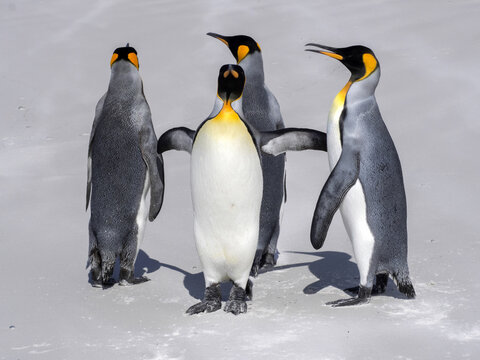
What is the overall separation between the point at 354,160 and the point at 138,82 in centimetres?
149

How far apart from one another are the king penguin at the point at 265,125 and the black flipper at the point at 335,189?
93 centimetres

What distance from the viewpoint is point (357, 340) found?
4.45 metres

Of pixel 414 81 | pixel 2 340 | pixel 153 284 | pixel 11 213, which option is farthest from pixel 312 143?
pixel 414 81

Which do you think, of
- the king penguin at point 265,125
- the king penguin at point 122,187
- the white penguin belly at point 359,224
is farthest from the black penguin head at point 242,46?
the white penguin belly at point 359,224

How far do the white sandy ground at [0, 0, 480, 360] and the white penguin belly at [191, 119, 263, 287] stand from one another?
0.27 meters

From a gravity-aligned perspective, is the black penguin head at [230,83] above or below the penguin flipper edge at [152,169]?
above

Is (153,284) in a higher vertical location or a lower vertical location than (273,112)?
lower

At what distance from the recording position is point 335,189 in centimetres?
490

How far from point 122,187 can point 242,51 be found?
123cm

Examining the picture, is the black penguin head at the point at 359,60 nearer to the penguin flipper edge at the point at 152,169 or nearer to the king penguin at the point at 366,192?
the king penguin at the point at 366,192

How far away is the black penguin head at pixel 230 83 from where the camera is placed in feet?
16.0

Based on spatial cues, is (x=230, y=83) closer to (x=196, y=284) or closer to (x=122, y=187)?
(x=122, y=187)

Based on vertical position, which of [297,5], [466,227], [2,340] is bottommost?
[2,340]

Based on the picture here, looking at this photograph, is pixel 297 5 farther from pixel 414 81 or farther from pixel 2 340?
pixel 2 340
